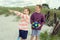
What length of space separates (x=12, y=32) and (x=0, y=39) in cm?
110

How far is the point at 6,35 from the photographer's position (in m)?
8.02

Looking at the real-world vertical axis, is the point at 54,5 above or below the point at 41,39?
above

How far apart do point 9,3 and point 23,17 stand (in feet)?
21.5

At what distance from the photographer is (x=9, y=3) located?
12.7 meters

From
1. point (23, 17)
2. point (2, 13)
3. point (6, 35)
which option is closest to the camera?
point (23, 17)

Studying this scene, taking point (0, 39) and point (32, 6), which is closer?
point (0, 39)

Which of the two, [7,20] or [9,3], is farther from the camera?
[9,3]

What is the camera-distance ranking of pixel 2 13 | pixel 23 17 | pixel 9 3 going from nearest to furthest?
pixel 23 17
pixel 2 13
pixel 9 3

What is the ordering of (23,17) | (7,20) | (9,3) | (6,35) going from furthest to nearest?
(9,3) → (7,20) → (6,35) → (23,17)

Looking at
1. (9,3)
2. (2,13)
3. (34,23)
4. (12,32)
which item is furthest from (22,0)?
(34,23)

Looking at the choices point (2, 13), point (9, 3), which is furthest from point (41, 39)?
point (9, 3)

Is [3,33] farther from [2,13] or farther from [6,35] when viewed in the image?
[2,13]

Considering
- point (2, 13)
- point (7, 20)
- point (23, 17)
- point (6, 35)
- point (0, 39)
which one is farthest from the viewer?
point (2, 13)

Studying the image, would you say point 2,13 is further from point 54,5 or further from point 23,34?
point 23,34
